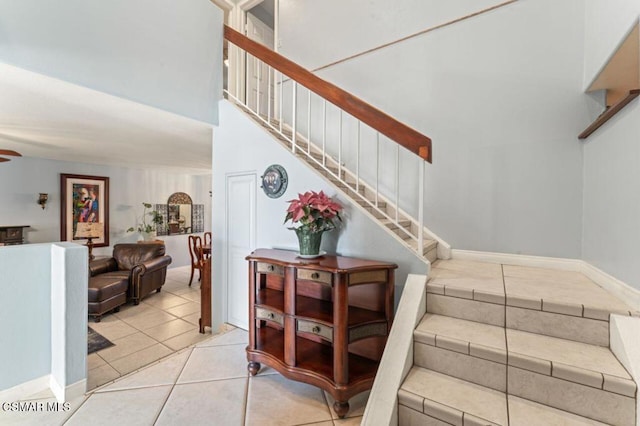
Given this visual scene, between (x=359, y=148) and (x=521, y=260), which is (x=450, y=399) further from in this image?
(x=359, y=148)

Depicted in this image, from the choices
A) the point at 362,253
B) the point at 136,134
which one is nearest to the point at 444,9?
the point at 362,253

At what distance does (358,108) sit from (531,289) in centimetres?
158

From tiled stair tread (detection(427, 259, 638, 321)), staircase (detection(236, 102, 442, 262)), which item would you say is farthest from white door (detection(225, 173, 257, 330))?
tiled stair tread (detection(427, 259, 638, 321))

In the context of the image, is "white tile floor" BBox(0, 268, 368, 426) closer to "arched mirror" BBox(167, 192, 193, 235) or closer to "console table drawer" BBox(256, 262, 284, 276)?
"console table drawer" BBox(256, 262, 284, 276)

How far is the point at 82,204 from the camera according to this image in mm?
5262

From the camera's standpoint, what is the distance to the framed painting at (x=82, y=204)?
5.04 m

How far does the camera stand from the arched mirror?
22.2 ft

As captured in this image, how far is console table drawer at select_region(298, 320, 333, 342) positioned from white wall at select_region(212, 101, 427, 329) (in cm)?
60

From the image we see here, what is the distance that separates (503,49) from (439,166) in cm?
111

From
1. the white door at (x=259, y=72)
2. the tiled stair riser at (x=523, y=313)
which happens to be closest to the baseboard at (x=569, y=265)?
the tiled stair riser at (x=523, y=313)

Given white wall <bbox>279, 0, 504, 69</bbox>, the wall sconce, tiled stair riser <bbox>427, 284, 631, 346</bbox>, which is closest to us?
tiled stair riser <bbox>427, 284, 631, 346</bbox>

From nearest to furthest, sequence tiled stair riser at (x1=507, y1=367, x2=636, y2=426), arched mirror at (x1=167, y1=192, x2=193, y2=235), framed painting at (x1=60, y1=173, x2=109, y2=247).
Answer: tiled stair riser at (x1=507, y1=367, x2=636, y2=426) → framed painting at (x1=60, y1=173, x2=109, y2=247) → arched mirror at (x1=167, y1=192, x2=193, y2=235)

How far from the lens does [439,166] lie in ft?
8.95

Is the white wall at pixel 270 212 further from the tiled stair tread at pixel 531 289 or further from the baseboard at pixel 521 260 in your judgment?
the baseboard at pixel 521 260
